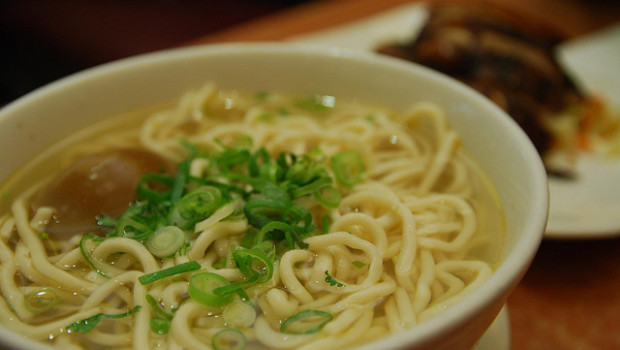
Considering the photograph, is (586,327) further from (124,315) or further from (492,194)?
(124,315)

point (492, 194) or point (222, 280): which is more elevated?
point (222, 280)

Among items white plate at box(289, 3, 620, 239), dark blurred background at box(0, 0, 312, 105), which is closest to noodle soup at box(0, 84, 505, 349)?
white plate at box(289, 3, 620, 239)

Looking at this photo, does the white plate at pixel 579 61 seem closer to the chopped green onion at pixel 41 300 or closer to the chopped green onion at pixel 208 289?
the chopped green onion at pixel 208 289

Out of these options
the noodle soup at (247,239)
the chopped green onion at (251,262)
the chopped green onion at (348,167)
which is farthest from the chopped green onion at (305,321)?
the chopped green onion at (348,167)

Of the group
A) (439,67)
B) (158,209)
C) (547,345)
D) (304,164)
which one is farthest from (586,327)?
(439,67)

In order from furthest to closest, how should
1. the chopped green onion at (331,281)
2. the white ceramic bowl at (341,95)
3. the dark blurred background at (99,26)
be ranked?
the dark blurred background at (99,26) < the chopped green onion at (331,281) < the white ceramic bowl at (341,95)

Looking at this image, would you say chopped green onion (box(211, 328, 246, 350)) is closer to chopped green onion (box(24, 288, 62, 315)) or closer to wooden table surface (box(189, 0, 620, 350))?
chopped green onion (box(24, 288, 62, 315))
